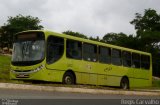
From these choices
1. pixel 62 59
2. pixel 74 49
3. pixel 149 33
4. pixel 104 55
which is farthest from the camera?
pixel 149 33

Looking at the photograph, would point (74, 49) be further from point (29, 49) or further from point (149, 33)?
point (149, 33)

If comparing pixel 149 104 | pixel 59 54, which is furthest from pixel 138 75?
pixel 149 104

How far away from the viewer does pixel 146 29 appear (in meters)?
76.4

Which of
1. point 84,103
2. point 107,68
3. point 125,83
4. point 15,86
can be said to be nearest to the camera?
point 84,103

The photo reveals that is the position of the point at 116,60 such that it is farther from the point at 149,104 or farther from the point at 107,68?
the point at 149,104

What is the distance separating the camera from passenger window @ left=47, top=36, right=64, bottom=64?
19547mm

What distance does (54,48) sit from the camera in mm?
19859

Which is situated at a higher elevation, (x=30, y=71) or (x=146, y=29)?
(x=146, y=29)

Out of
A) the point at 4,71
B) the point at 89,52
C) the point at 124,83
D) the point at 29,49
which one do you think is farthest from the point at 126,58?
the point at 4,71

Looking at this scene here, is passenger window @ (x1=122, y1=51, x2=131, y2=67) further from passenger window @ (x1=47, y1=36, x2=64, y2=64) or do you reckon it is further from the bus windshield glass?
the bus windshield glass

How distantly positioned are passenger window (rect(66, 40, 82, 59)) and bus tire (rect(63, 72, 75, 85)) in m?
0.87

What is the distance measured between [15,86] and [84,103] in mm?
6885

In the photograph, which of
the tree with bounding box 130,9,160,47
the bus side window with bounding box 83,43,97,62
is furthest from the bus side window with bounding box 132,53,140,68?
the tree with bounding box 130,9,160,47

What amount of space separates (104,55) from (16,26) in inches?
2283
